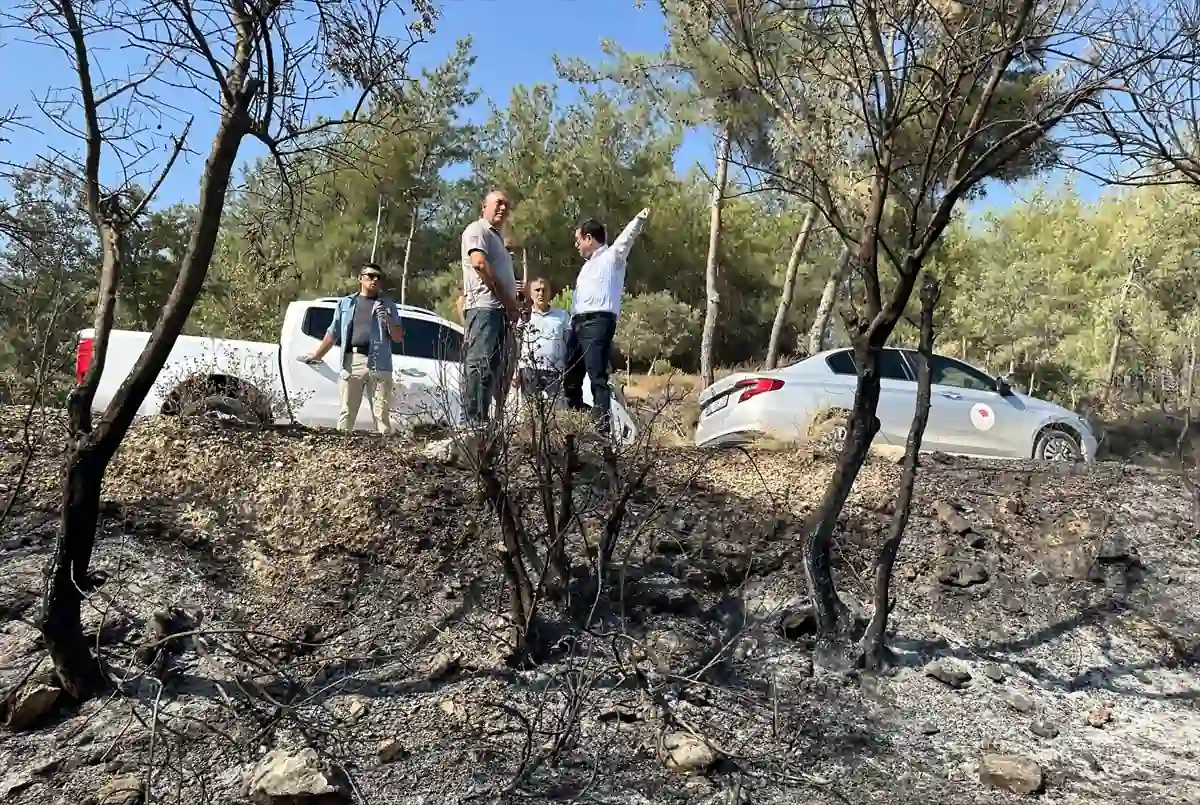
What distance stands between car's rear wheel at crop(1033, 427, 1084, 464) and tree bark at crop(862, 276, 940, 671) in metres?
5.62

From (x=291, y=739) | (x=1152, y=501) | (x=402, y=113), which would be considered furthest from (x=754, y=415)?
(x=291, y=739)

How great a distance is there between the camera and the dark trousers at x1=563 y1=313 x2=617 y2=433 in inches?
237

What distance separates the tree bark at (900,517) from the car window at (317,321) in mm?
5551

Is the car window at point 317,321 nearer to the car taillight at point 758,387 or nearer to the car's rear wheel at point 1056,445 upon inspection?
the car taillight at point 758,387

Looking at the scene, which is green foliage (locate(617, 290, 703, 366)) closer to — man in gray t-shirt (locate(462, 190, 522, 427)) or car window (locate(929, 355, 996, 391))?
car window (locate(929, 355, 996, 391))

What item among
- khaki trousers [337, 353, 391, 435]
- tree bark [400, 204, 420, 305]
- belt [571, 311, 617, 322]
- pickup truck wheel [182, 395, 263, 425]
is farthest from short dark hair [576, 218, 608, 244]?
tree bark [400, 204, 420, 305]

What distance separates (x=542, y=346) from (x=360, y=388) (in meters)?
1.83

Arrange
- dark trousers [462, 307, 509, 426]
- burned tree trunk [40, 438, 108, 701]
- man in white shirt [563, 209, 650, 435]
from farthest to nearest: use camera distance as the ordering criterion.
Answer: man in white shirt [563, 209, 650, 435] → dark trousers [462, 307, 509, 426] → burned tree trunk [40, 438, 108, 701]

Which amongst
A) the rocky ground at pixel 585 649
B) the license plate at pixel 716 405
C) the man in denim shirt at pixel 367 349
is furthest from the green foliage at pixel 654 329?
the rocky ground at pixel 585 649

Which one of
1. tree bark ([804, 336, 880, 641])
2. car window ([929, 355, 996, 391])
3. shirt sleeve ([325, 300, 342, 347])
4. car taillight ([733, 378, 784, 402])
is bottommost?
tree bark ([804, 336, 880, 641])

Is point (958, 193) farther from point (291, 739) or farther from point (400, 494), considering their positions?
point (291, 739)

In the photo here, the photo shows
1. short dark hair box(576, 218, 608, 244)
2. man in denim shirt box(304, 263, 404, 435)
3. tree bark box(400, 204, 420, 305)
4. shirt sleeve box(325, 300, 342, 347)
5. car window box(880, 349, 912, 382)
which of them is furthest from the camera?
tree bark box(400, 204, 420, 305)

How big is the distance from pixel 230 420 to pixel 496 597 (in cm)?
252

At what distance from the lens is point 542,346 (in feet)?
19.8
